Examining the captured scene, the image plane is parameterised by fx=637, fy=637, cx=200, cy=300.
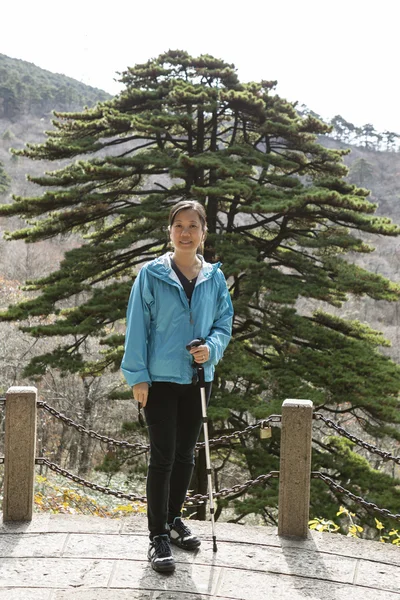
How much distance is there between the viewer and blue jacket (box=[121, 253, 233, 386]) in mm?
3451

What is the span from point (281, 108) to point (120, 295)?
5883 mm

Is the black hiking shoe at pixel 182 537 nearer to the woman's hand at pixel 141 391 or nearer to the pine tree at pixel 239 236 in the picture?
the woman's hand at pixel 141 391

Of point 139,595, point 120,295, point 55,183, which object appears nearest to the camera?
point 139,595

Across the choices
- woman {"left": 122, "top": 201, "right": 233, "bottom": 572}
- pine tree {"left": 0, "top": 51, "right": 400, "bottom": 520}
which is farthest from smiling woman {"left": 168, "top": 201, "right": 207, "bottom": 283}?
pine tree {"left": 0, "top": 51, "right": 400, "bottom": 520}

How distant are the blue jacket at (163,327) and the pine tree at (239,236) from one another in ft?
22.8

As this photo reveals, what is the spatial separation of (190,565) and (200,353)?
4.22ft

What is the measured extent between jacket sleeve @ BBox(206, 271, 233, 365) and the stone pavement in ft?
4.01

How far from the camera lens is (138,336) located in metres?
3.45

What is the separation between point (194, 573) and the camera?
3.62m

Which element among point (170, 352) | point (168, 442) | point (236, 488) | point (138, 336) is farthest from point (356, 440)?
point (138, 336)

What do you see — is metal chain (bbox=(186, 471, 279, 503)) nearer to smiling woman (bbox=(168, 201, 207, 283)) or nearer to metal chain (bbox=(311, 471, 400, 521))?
metal chain (bbox=(311, 471, 400, 521))

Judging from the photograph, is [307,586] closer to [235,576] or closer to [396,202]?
[235,576]

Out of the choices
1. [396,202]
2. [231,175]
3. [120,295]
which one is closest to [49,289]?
[120,295]

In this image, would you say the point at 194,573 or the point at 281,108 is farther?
the point at 281,108
